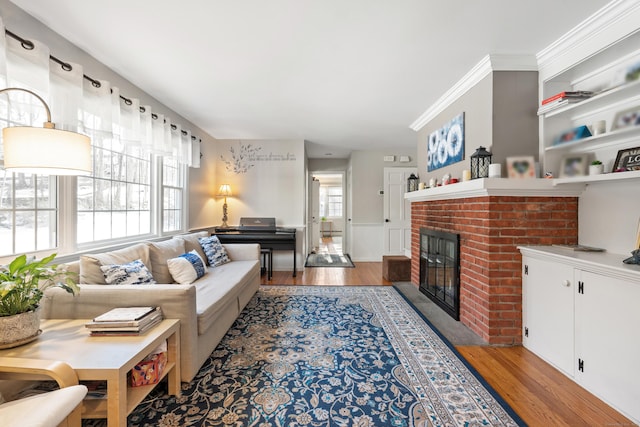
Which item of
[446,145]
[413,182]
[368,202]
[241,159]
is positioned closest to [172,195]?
[241,159]

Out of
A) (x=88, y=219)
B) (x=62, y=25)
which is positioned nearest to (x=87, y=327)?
(x=88, y=219)

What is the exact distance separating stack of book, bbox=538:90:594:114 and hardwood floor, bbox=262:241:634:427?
1911 millimetres

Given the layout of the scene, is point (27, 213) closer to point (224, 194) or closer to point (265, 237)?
point (265, 237)

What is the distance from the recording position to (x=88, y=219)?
2506 mm

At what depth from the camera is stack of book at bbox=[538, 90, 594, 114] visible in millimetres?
2043

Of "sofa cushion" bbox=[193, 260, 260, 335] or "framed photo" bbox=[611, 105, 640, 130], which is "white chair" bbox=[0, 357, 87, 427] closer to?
"sofa cushion" bbox=[193, 260, 260, 335]

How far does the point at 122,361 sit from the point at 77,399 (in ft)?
0.64

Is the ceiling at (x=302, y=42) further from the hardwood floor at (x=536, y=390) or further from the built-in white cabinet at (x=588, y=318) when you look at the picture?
the hardwood floor at (x=536, y=390)

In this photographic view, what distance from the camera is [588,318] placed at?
Answer: 5.71ft

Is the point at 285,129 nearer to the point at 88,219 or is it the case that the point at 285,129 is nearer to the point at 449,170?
the point at 449,170

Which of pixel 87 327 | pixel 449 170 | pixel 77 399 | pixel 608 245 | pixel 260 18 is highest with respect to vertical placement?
pixel 260 18

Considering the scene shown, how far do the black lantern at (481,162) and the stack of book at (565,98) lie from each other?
523 millimetres

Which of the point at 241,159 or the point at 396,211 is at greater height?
the point at 241,159

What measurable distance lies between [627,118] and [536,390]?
5.99ft
